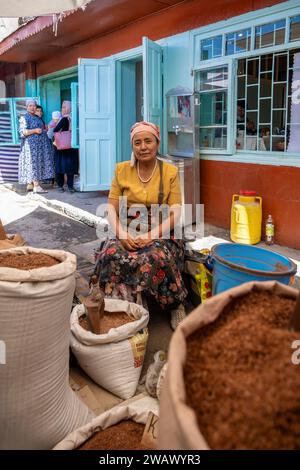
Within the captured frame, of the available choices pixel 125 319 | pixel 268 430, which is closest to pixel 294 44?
pixel 125 319

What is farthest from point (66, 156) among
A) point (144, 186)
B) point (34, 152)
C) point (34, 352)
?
point (34, 352)

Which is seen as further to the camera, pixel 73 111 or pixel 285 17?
pixel 73 111

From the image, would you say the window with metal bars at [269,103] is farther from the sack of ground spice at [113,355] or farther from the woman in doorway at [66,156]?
the woman in doorway at [66,156]

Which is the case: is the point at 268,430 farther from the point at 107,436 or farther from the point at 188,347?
the point at 107,436

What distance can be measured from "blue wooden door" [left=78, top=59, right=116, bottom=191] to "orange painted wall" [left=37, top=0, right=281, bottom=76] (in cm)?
48

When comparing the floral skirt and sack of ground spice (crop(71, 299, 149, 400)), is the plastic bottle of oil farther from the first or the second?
sack of ground spice (crop(71, 299, 149, 400))

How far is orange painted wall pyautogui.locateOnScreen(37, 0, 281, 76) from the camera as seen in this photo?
480 centimetres

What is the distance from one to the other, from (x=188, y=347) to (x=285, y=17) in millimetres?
4365

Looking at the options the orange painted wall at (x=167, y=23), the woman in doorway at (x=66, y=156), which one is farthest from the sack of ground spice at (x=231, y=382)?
the woman in doorway at (x=66, y=156)

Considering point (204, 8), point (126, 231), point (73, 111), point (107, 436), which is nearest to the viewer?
point (107, 436)

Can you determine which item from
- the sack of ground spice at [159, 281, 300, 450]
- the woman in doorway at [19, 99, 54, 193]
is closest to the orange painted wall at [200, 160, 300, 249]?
the sack of ground spice at [159, 281, 300, 450]

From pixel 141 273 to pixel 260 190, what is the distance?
8.74ft

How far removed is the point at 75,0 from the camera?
2629mm

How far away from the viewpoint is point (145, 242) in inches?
112
